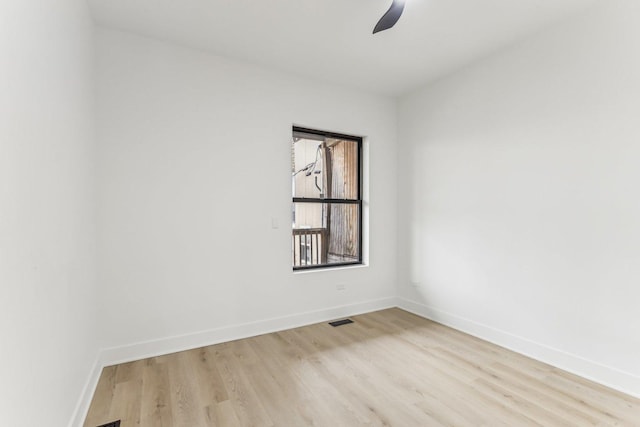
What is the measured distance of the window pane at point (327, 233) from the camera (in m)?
3.71

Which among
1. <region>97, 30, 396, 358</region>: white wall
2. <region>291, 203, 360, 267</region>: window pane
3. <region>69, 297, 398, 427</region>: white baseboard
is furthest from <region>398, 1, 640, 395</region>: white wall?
<region>97, 30, 396, 358</region>: white wall

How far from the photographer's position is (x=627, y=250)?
2.13 m

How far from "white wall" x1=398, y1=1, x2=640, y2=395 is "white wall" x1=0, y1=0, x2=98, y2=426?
325 cm

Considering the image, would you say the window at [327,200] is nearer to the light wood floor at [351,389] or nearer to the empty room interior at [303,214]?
the empty room interior at [303,214]

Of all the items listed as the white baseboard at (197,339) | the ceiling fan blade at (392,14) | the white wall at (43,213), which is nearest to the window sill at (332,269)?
the white baseboard at (197,339)

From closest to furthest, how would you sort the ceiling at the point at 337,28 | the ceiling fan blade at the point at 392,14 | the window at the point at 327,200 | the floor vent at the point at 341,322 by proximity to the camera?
1. the ceiling fan blade at the point at 392,14
2. the ceiling at the point at 337,28
3. the floor vent at the point at 341,322
4. the window at the point at 327,200

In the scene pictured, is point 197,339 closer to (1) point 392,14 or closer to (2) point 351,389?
(2) point 351,389

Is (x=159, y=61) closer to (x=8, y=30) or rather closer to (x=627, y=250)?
(x=8, y=30)

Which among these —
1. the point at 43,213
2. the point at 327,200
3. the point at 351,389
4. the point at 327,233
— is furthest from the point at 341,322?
Result: the point at 43,213

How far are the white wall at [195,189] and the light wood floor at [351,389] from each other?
45cm

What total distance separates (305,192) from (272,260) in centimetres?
92

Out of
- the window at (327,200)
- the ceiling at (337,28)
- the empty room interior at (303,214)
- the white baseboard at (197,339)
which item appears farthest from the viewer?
the window at (327,200)

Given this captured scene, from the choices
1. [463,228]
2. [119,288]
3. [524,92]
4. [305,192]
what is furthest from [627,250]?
[119,288]

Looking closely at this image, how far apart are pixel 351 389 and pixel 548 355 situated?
5.55ft
